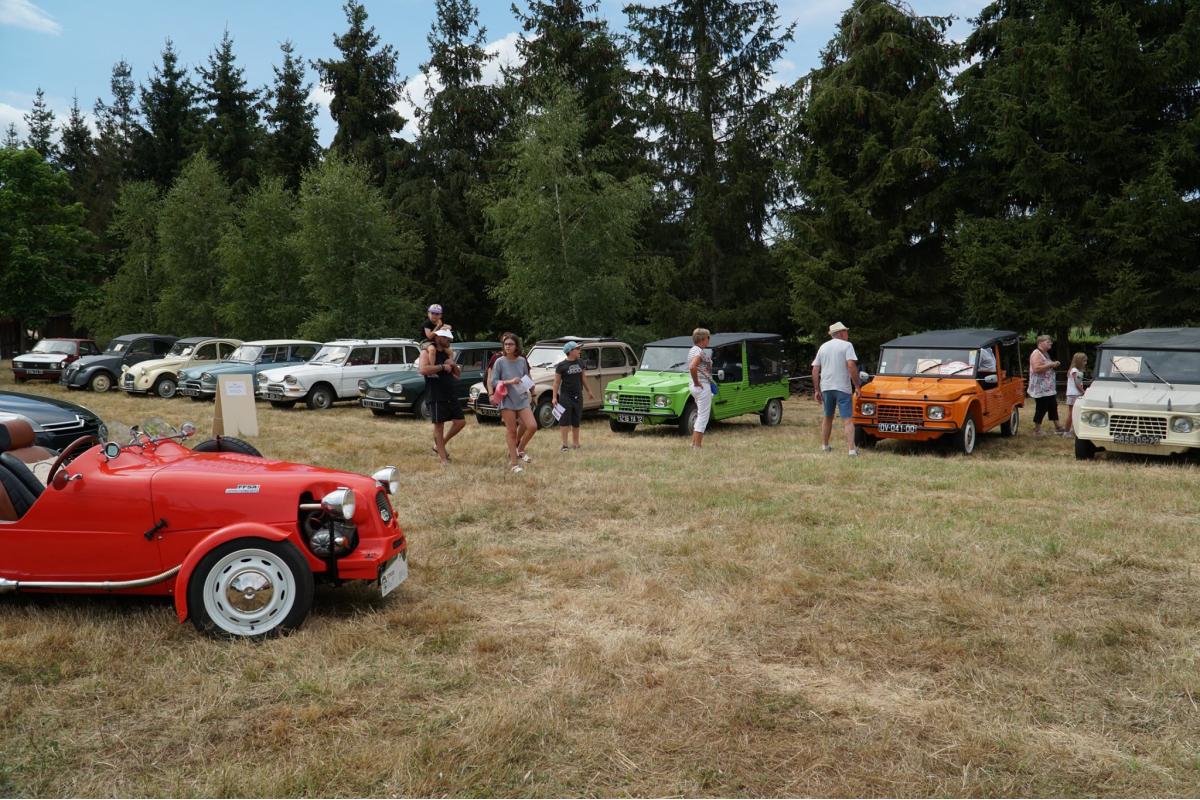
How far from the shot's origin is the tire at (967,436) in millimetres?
12477

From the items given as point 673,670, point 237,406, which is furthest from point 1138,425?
point 237,406

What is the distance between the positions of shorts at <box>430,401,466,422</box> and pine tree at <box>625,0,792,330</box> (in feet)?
58.5

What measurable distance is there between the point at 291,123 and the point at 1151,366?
42876 millimetres

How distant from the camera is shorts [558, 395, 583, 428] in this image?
42.2ft

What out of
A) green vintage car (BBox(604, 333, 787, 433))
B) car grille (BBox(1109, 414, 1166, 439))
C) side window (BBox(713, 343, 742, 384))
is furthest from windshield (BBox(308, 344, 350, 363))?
car grille (BBox(1109, 414, 1166, 439))

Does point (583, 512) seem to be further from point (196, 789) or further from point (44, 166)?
point (44, 166)

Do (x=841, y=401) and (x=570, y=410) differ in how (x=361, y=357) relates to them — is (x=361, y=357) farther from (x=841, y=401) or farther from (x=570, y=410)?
(x=841, y=401)

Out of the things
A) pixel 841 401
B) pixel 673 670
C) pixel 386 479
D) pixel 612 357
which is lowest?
pixel 673 670

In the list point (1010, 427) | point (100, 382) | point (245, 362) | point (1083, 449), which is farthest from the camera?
point (100, 382)

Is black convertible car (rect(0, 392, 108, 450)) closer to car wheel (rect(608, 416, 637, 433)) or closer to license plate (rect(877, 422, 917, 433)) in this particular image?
car wheel (rect(608, 416, 637, 433))

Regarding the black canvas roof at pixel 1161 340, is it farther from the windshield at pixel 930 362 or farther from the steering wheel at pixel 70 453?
the steering wheel at pixel 70 453

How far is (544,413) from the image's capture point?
16.3m

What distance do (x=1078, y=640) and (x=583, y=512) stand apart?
4.59 metres

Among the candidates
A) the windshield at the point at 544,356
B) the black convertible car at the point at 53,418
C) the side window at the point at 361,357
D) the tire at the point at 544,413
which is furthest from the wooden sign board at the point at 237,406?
the side window at the point at 361,357
